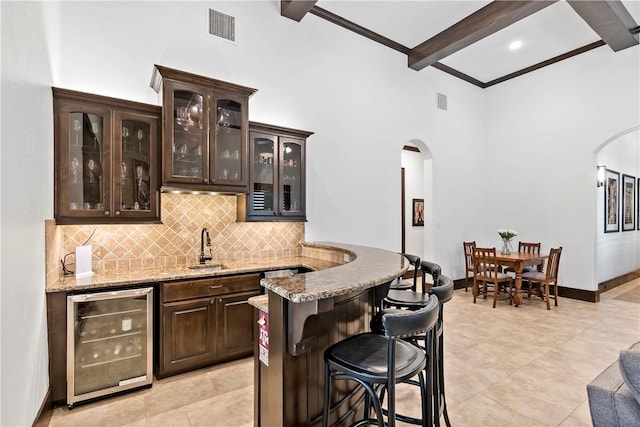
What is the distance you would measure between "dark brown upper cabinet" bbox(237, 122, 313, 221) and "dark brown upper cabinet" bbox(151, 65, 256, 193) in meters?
0.23

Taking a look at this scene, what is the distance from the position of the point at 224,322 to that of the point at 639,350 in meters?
2.90

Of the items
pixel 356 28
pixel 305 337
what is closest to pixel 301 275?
pixel 305 337

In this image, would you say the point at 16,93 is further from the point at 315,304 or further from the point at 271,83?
the point at 271,83

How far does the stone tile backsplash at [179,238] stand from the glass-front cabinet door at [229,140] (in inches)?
17.8

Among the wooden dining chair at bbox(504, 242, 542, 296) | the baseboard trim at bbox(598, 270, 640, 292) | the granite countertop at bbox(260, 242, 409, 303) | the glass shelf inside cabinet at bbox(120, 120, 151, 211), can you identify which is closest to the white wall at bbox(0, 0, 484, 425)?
the glass shelf inside cabinet at bbox(120, 120, 151, 211)

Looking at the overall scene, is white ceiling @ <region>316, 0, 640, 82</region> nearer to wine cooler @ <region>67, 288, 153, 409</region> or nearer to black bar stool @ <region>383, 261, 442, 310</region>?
black bar stool @ <region>383, 261, 442, 310</region>

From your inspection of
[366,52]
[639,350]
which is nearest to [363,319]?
[639,350]

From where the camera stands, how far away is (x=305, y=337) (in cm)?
165

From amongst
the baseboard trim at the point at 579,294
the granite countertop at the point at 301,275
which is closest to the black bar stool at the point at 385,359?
the granite countertop at the point at 301,275

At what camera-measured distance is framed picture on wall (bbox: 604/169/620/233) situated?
20.5 feet

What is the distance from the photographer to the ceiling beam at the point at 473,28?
4.06 m

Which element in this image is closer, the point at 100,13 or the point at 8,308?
the point at 8,308

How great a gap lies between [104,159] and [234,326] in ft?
6.32

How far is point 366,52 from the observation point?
5.11m
